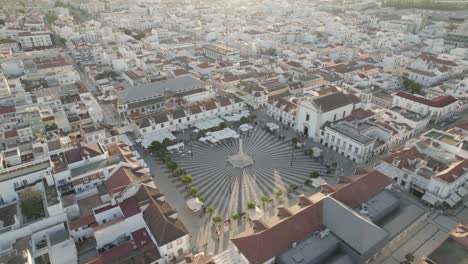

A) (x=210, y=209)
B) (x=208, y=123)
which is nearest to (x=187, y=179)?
(x=210, y=209)

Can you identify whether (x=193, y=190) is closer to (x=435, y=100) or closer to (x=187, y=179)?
(x=187, y=179)

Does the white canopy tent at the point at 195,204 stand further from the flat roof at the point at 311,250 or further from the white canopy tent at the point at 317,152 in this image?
the white canopy tent at the point at 317,152

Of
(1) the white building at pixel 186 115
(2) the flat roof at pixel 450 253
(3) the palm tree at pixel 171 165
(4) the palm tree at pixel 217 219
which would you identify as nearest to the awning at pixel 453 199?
(2) the flat roof at pixel 450 253

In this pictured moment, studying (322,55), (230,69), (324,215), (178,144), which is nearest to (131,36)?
(230,69)

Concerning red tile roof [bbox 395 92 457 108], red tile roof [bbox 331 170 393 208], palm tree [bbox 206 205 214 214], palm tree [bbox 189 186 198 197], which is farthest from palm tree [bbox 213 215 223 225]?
red tile roof [bbox 395 92 457 108]

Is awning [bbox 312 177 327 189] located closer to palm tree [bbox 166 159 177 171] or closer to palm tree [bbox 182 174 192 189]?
palm tree [bbox 182 174 192 189]

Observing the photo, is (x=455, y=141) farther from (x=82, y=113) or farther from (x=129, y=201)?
(x=82, y=113)
